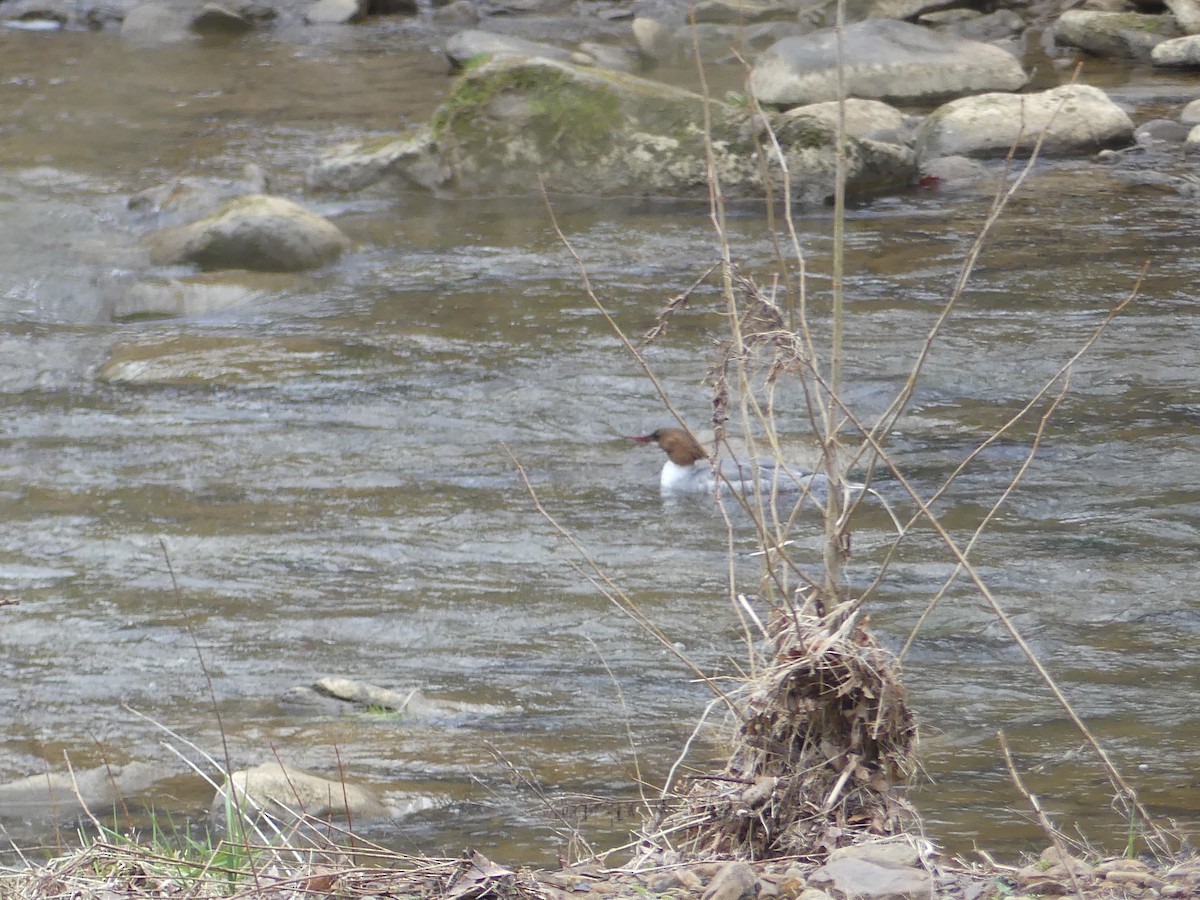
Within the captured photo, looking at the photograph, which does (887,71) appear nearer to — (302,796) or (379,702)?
(379,702)

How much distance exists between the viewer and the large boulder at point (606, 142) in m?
11.0

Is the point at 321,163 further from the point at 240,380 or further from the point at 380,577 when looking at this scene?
the point at 380,577

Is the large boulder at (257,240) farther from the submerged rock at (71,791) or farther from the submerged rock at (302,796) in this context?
the submerged rock at (302,796)

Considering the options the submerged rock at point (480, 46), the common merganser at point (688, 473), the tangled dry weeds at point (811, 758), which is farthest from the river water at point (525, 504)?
the submerged rock at point (480, 46)

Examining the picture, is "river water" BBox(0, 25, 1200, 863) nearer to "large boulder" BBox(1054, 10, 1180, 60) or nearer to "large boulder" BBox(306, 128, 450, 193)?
"large boulder" BBox(306, 128, 450, 193)

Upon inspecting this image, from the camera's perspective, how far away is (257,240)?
32.7 feet

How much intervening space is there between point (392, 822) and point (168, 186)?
29.0ft

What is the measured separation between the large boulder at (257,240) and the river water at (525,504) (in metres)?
0.39

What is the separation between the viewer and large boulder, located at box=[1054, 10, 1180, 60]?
15086 millimetres

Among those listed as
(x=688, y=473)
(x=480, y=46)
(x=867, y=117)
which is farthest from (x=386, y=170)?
(x=688, y=473)

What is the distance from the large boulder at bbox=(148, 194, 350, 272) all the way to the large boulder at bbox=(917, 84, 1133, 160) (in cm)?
498

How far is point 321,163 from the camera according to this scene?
1212cm

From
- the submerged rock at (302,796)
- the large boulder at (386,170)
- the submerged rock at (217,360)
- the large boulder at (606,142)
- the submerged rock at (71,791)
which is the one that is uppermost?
the large boulder at (606,142)

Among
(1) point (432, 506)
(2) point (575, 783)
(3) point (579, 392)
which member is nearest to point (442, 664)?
(2) point (575, 783)
